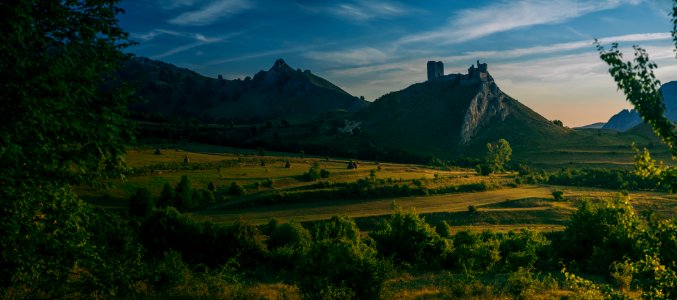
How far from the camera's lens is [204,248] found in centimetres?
4341

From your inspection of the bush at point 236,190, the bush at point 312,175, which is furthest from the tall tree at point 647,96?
the bush at point 312,175

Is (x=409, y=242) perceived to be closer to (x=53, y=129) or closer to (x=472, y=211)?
(x=53, y=129)

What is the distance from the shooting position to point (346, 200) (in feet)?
303

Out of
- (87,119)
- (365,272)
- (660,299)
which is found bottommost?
(365,272)

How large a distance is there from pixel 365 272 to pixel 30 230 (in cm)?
1277

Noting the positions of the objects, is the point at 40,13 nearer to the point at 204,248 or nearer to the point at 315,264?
the point at 315,264

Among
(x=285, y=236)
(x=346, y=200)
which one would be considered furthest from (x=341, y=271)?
(x=346, y=200)

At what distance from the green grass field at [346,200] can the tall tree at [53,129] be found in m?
46.6

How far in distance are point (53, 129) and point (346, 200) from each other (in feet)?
264

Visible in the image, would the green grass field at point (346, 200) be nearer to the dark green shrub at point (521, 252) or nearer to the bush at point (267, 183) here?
the bush at point (267, 183)

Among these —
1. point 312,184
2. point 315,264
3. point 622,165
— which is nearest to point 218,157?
point 312,184

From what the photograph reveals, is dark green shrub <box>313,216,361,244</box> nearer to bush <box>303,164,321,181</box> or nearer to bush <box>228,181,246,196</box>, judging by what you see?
bush <box>228,181,246,196</box>

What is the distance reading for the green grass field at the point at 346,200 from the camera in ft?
253

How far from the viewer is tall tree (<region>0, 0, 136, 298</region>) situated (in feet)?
42.2
